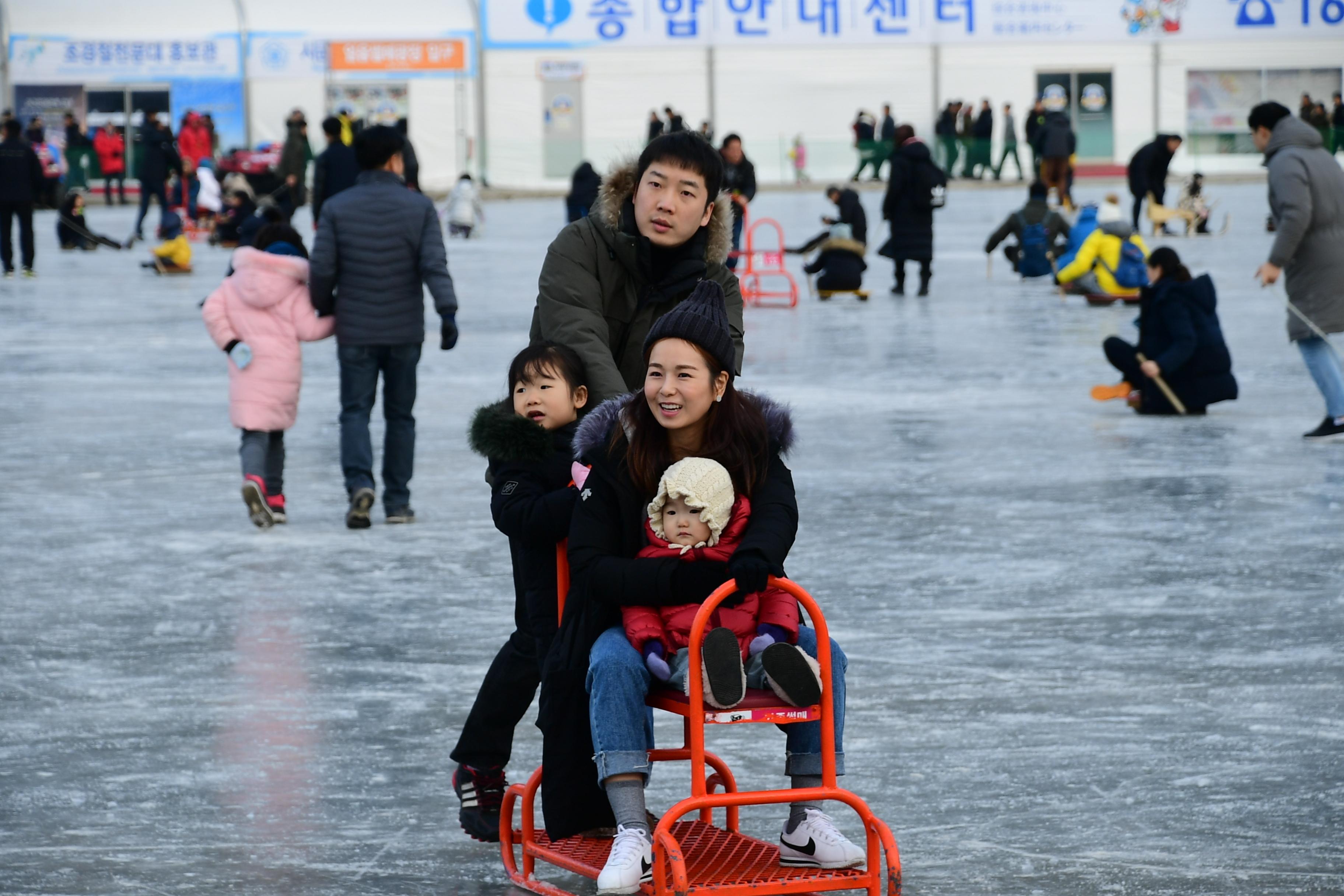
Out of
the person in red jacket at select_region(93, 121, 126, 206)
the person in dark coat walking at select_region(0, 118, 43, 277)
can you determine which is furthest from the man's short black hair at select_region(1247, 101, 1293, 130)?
the person in red jacket at select_region(93, 121, 126, 206)

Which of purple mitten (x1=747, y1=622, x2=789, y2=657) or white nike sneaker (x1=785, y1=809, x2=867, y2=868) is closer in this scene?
purple mitten (x1=747, y1=622, x2=789, y2=657)

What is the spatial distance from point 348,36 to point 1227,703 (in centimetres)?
3777

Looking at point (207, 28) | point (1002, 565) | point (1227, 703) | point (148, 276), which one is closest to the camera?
point (1227, 703)

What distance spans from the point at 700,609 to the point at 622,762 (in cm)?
32

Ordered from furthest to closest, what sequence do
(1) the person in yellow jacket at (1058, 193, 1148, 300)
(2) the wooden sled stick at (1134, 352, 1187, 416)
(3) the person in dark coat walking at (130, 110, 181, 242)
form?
(3) the person in dark coat walking at (130, 110, 181, 242) → (1) the person in yellow jacket at (1058, 193, 1148, 300) → (2) the wooden sled stick at (1134, 352, 1187, 416)

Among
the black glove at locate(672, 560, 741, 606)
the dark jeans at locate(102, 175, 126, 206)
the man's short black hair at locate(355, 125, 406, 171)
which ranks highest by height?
the dark jeans at locate(102, 175, 126, 206)

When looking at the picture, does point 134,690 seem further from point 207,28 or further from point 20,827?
point 207,28

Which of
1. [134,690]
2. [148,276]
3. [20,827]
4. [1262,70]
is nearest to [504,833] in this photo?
[20,827]

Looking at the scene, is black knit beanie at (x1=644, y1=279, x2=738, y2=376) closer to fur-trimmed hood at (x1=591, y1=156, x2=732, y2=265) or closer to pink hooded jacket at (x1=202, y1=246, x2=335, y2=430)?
fur-trimmed hood at (x1=591, y1=156, x2=732, y2=265)

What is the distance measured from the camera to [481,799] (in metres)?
3.88

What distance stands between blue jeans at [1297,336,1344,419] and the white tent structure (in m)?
32.8

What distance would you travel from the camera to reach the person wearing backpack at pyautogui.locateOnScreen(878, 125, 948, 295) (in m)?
17.7

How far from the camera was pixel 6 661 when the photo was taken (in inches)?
215

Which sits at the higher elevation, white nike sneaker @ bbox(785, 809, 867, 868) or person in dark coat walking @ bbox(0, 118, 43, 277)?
person in dark coat walking @ bbox(0, 118, 43, 277)
